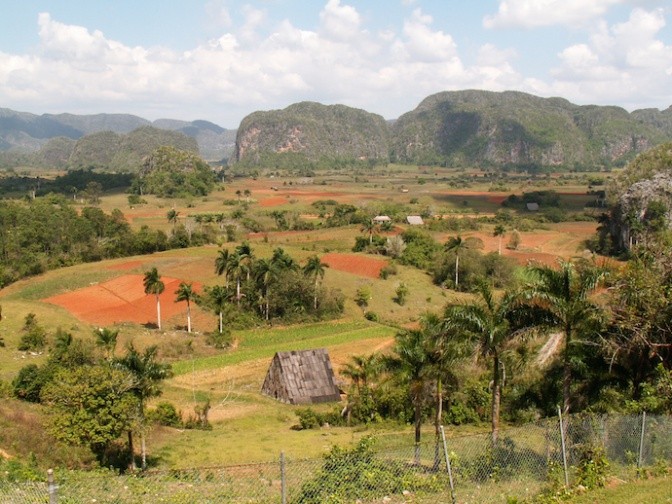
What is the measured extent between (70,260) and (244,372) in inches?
1551

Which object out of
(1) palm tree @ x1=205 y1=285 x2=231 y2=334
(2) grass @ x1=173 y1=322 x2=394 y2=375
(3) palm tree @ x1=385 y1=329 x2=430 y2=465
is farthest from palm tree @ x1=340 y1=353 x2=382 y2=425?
(1) palm tree @ x1=205 y1=285 x2=231 y2=334

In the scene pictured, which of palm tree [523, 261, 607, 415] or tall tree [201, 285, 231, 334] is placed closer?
palm tree [523, 261, 607, 415]

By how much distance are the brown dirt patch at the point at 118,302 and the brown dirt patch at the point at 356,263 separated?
54.1 feet

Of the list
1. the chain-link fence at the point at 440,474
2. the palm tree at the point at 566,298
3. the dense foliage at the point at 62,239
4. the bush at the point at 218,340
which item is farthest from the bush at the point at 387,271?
the chain-link fence at the point at 440,474

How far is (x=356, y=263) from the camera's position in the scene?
6956cm

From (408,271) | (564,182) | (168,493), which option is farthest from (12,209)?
(564,182)

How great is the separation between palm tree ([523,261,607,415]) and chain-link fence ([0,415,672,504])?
3147 millimetres

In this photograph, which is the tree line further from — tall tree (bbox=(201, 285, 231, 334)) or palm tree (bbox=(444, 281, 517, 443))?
tall tree (bbox=(201, 285, 231, 334))

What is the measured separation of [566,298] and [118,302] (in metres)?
44.8

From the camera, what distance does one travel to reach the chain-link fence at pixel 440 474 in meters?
11.9

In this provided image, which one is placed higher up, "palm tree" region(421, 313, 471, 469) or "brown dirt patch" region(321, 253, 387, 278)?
"palm tree" region(421, 313, 471, 469)

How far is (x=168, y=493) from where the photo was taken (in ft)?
41.4

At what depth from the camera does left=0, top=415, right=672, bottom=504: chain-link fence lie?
467 inches

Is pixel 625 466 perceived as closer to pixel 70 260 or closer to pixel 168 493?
pixel 168 493
